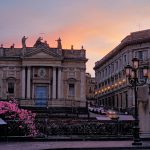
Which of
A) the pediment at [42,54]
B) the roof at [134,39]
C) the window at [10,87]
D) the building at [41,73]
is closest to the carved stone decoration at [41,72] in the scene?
the building at [41,73]

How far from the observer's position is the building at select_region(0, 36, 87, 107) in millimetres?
83125

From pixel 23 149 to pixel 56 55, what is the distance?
193 feet

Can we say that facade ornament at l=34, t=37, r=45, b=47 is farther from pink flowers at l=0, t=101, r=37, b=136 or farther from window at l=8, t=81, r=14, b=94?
pink flowers at l=0, t=101, r=37, b=136

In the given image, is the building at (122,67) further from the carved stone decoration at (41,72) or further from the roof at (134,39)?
the carved stone decoration at (41,72)

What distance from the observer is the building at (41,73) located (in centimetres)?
8312

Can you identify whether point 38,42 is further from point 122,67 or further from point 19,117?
point 19,117

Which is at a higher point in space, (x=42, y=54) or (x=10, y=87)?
(x=42, y=54)

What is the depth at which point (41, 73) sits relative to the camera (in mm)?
83750

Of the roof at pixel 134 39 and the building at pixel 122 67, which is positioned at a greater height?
the roof at pixel 134 39

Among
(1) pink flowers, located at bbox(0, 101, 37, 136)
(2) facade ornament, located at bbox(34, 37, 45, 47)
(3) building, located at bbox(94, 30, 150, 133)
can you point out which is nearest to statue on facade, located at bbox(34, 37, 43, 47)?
(2) facade ornament, located at bbox(34, 37, 45, 47)

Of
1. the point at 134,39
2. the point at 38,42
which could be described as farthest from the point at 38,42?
the point at 134,39

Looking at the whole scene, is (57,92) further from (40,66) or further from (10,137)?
(10,137)

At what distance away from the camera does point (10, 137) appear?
34969 mm

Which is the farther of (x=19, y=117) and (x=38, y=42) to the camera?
(x=38, y=42)
